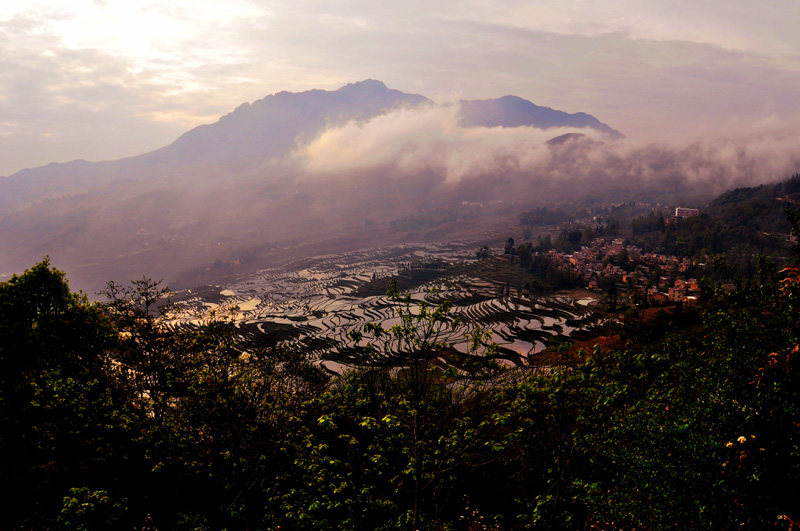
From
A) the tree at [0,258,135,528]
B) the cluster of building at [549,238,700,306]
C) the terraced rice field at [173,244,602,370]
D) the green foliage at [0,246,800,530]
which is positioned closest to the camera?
the green foliage at [0,246,800,530]

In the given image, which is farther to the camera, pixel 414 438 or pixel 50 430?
pixel 50 430

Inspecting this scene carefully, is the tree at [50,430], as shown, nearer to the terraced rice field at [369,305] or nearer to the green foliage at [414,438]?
the green foliage at [414,438]

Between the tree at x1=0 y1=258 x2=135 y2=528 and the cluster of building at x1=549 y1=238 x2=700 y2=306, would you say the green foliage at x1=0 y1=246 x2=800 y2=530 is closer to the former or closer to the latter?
the tree at x1=0 y1=258 x2=135 y2=528

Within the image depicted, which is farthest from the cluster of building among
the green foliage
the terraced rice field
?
the green foliage

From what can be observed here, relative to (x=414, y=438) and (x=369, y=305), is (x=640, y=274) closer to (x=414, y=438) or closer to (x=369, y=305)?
(x=369, y=305)

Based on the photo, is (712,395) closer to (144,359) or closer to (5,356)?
(144,359)

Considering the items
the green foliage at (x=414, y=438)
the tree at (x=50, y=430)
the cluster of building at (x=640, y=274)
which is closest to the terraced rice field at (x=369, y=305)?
the tree at (x=50, y=430)

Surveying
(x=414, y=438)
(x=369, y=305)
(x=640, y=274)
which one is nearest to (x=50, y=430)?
(x=414, y=438)
